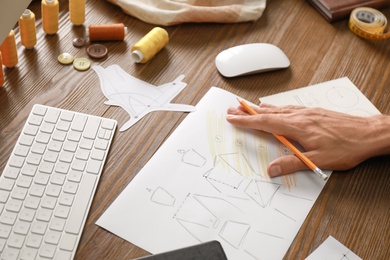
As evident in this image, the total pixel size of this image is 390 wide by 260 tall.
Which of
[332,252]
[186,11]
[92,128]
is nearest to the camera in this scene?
[332,252]

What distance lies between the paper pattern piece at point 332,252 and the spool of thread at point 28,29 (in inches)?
27.2

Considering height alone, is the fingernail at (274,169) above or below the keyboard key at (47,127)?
below

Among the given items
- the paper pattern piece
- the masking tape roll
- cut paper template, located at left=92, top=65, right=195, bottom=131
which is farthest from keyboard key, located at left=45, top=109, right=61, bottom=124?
the masking tape roll

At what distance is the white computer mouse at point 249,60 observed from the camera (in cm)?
119

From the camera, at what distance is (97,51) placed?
120 centimetres

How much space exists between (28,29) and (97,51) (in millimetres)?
144

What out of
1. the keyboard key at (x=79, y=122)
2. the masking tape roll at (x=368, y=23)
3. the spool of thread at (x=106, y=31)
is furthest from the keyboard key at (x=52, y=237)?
the masking tape roll at (x=368, y=23)

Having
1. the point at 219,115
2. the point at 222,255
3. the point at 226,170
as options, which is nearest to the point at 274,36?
the point at 219,115

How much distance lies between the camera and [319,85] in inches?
47.8

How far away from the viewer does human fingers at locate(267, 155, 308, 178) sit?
1020 mm

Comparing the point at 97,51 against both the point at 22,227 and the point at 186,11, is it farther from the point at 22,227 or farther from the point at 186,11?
the point at 22,227

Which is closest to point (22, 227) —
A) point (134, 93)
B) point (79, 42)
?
point (134, 93)

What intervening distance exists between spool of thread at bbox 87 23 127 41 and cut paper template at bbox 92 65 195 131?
0.27 ft

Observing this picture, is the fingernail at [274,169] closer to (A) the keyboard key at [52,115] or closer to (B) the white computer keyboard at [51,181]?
(B) the white computer keyboard at [51,181]
